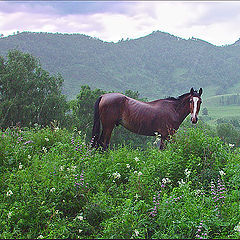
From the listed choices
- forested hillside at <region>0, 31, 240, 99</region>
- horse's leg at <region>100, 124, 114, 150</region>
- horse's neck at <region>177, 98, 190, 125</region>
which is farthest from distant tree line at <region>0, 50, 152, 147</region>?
forested hillside at <region>0, 31, 240, 99</region>

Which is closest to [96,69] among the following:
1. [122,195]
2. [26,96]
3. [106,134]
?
[26,96]

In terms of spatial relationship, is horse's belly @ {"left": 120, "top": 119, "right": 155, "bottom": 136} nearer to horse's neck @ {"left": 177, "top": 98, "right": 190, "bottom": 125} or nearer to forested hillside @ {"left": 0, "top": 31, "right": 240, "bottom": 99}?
horse's neck @ {"left": 177, "top": 98, "right": 190, "bottom": 125}

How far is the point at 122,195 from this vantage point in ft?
15.8

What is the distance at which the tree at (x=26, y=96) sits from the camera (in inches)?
928

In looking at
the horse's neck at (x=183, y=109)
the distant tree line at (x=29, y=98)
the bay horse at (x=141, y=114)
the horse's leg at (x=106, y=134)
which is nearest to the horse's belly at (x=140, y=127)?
the bay horse at (x=141, y=114)

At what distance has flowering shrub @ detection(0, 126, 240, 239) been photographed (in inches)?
148

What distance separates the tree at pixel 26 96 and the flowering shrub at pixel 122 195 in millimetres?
18648

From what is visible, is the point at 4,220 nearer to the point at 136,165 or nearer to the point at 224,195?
the point at 136,165

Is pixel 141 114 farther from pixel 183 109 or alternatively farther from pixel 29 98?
pixel 29 98

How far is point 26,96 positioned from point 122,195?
23.4m

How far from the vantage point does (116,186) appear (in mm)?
5070

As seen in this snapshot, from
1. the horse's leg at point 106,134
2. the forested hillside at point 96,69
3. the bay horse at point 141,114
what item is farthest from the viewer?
the forested hillside at point 96,69

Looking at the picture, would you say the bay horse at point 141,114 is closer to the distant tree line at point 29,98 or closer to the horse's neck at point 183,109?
the horse's neck at point 183,109

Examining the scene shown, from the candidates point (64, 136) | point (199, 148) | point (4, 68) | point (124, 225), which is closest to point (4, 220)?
point (124, 225)
